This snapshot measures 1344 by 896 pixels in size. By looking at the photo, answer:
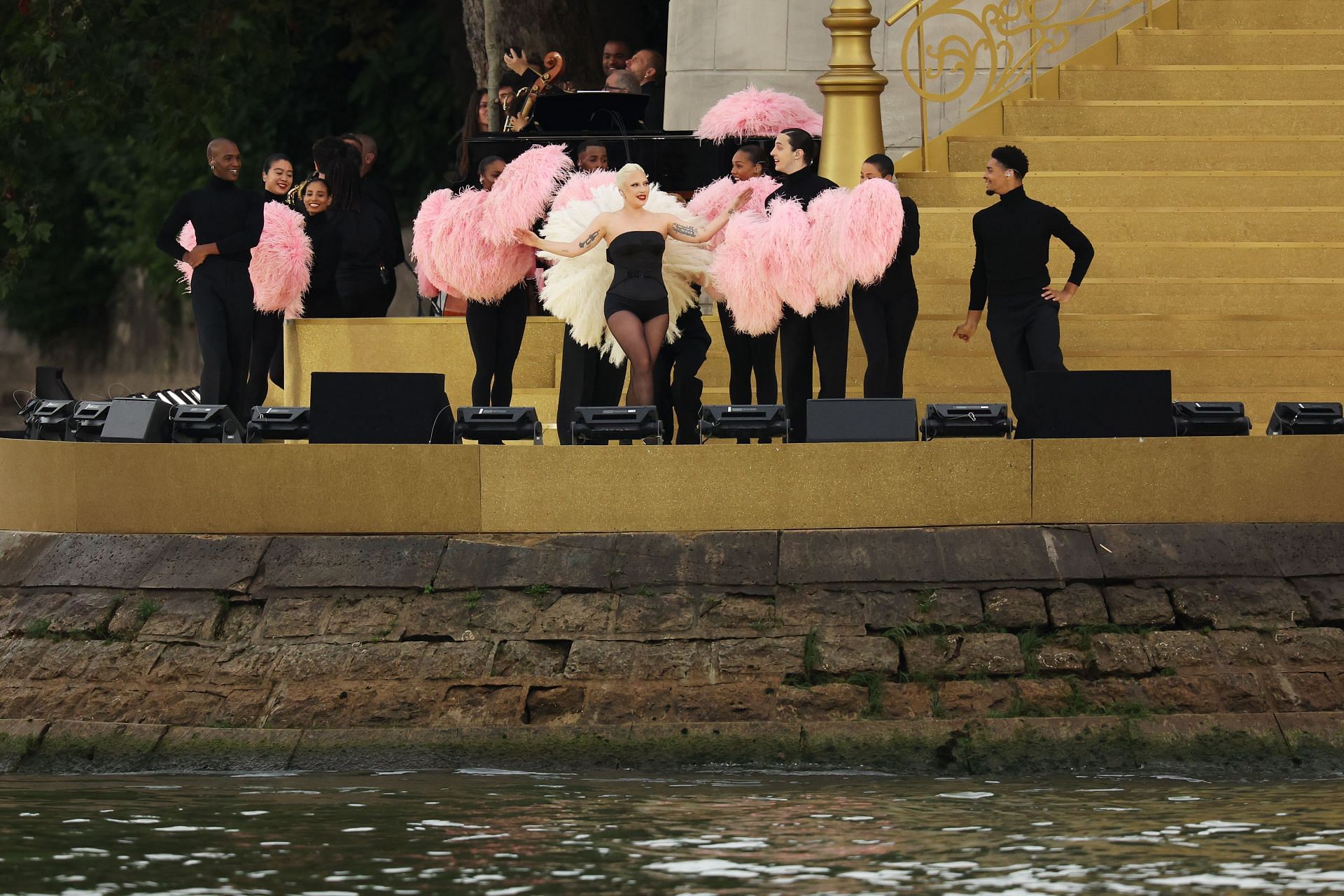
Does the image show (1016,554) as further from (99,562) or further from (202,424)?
(99,562)

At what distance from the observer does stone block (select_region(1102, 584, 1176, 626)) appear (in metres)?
10.7

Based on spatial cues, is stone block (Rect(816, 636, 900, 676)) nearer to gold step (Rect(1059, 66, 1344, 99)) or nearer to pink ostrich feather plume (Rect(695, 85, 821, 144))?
pink ostrich feather plume (Rect(695, 85, 821, 144))

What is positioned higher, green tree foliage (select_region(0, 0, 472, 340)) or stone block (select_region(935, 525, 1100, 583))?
green tree foliage (select_region(0, 0, 472, 340))

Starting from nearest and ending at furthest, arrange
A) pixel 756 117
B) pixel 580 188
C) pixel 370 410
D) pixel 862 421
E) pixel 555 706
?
pixel 555 706 < pixel 862 421 < pixel 370 410 < pixel 580 188 < pixel 756 117

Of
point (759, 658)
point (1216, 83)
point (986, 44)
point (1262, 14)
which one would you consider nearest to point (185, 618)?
point (759, 658)

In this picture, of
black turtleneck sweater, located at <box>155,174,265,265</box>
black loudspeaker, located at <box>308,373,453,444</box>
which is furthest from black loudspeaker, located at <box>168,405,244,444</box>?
black turtleneck sweater, located at <box>155,174,265,265</box>

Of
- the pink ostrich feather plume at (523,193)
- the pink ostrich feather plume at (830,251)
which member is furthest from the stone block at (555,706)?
the pink ostrich feather plume at (523,193)

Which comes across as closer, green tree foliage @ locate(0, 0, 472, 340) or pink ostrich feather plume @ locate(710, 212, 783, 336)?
pink ostrich feather plume @ locate(710, 212, 783, 336)

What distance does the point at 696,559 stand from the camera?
11.0 meters

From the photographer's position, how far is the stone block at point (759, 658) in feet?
34.6

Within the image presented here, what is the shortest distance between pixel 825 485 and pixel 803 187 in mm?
2223

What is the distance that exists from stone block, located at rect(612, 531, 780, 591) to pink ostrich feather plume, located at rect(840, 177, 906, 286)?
6.37ft

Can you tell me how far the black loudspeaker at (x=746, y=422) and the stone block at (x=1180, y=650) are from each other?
1.96 meters

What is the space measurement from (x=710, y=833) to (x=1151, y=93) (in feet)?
32.2
